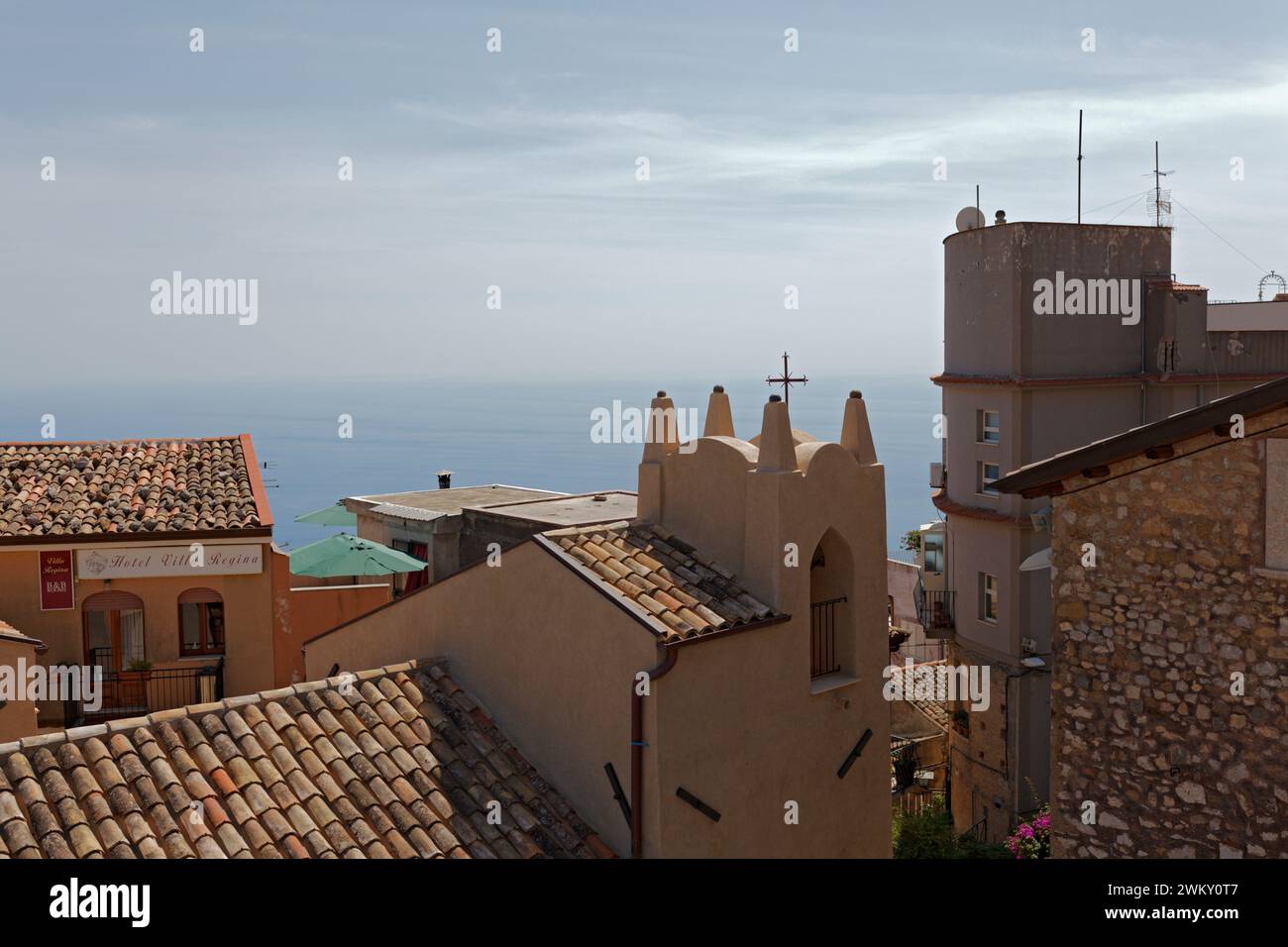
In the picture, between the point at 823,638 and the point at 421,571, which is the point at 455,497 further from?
the point at 823,638

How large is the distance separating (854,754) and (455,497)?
50.2 feet

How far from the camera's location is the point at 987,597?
94.3 ft

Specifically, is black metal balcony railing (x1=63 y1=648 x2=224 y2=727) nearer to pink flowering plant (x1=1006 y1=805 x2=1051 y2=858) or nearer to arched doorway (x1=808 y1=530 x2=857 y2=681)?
arched doorway (x1=808 y1=530 x2=857 y2=681)

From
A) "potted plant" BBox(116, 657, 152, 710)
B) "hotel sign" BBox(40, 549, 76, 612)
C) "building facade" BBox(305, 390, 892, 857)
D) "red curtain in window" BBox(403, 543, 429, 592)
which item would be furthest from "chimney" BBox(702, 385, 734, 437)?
"hotel sign" BBox(40, 549, 76, 612)

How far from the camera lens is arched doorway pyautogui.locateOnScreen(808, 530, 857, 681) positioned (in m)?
12.4

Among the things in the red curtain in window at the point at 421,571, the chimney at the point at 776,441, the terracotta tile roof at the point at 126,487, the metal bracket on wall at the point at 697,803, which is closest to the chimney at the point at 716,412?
the chimney at the point at 776,441

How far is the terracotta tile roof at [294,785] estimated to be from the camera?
938 cm

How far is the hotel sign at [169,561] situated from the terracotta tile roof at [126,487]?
38cm

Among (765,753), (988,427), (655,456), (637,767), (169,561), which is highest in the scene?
(988,427)

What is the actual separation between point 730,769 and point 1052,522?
155 inches

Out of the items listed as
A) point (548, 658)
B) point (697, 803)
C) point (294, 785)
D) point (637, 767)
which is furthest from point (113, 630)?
point (697, 803)

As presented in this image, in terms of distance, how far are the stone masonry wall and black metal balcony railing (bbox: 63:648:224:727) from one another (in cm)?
1426

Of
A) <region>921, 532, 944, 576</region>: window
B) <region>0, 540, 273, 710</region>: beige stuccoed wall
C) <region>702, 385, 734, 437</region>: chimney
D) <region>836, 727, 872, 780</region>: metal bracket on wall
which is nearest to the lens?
<region>836, 727, 872, 780</region>: metal bracket on wall

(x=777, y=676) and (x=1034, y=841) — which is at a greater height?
(x=777, y=676)
